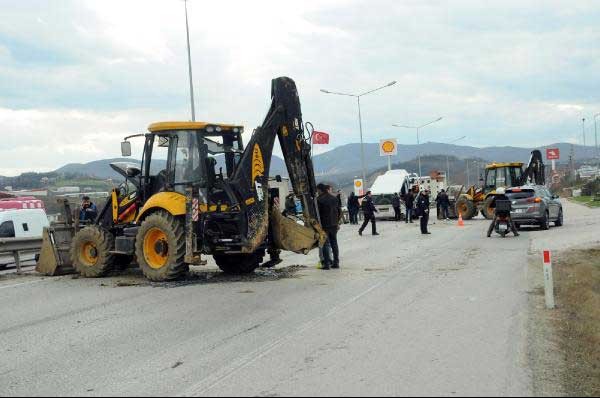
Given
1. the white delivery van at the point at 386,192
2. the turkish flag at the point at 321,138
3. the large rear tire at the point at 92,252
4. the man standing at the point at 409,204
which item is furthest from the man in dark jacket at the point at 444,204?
the large rear tire at the point at 92,252

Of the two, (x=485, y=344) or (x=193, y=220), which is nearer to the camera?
(x=485, y=344)

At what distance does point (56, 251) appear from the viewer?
1555 centimetres

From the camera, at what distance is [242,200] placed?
13.2 meters

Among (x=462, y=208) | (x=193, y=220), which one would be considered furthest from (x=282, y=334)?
(x=462, y=208)

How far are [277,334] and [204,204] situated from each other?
551 cm

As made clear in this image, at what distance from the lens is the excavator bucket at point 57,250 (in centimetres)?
1556

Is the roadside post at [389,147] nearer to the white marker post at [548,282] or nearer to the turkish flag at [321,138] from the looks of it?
the turkish flag at [321,138]

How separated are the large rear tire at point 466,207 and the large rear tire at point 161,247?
79.2ft

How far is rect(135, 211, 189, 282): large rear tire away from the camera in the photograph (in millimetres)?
13094

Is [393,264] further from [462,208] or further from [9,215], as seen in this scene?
[462,208]

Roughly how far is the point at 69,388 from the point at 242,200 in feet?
23.8

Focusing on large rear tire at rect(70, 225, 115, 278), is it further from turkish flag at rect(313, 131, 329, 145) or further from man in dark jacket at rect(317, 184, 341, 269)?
turkish flag at rect(313, 131, 329, 145)

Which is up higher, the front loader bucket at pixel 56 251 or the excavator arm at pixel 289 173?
the excavator arm at pixel 289 173

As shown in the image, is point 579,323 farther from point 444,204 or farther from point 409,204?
point 444,204
